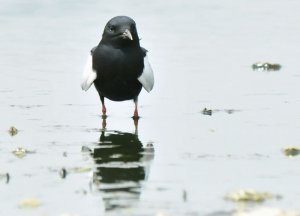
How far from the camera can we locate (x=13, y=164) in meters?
9.41

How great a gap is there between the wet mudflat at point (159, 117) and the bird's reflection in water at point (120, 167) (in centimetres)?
2

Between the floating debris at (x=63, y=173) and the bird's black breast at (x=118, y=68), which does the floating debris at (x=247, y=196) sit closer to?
the floating debris at (x=63, y=173)

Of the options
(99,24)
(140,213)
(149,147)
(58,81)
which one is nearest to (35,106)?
(58,81)

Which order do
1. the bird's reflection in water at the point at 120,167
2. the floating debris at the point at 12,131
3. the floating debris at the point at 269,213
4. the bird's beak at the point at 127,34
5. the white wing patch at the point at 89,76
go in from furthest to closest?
the white wing patch at the point at 89,76
the bird's beak at the point at 127,34
the floating debris at the point at 12,131
the bird's reflection in water at the point at 120,167
the floating debris at the point at 269,213

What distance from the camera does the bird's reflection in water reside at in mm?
8172

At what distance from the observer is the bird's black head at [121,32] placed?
12.1 m

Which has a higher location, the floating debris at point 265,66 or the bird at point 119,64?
the bird at point 119,64

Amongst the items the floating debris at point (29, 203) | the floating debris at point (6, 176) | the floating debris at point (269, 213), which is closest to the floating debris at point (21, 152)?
the floating debris at point (6, 176)

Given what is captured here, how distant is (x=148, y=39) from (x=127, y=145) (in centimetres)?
712

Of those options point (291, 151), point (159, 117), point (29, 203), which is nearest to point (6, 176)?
point (29, 203)

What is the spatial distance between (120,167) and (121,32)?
3091 millimetres

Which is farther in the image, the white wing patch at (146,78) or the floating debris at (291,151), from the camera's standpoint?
the white wing patch at (146,78)

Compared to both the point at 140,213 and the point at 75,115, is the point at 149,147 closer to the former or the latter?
the point at 75,115

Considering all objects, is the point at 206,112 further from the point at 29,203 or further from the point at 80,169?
the point at 29,203
